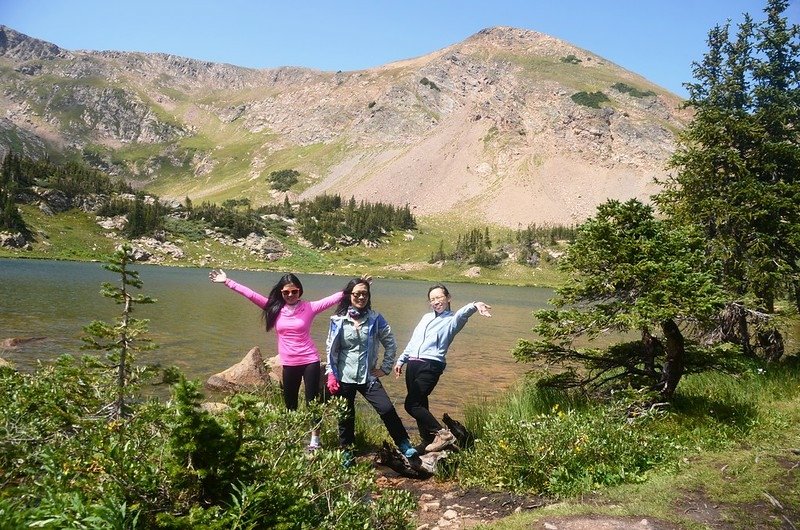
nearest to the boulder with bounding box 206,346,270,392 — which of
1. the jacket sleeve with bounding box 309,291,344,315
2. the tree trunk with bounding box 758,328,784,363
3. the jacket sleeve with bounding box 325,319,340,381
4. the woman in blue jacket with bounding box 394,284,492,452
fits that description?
the jacket sleeve with bounding box 309,291,344,315

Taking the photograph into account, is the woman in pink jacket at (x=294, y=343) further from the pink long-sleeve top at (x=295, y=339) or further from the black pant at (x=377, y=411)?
the black pant at (x=377, y=411)

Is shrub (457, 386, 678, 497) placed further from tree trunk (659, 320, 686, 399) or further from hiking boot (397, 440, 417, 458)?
tree trunk (659, 320, 686, 399)

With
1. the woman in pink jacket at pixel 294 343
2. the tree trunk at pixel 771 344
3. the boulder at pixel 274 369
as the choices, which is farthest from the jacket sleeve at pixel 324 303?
the tree trunk at pixel 771 344

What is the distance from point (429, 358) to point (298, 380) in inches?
89.9

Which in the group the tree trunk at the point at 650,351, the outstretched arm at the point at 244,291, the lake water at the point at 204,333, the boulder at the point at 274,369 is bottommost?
the lake water at the point at 204,333

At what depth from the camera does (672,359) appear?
9039 millimetres

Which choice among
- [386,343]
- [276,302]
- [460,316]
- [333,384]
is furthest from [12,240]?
[460,316]

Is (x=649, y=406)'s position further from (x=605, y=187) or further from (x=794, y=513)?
(x=605, y=187)

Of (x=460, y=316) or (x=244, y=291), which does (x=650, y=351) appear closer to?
(x=460, y=316)

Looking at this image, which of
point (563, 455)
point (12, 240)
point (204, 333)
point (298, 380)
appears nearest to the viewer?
point (563, 455)

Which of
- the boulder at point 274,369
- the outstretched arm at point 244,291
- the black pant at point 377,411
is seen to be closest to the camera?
the black pant at point 377,411

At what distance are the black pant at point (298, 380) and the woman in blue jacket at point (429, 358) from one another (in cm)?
140

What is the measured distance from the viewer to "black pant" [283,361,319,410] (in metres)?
8.39

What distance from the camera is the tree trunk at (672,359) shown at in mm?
8837
